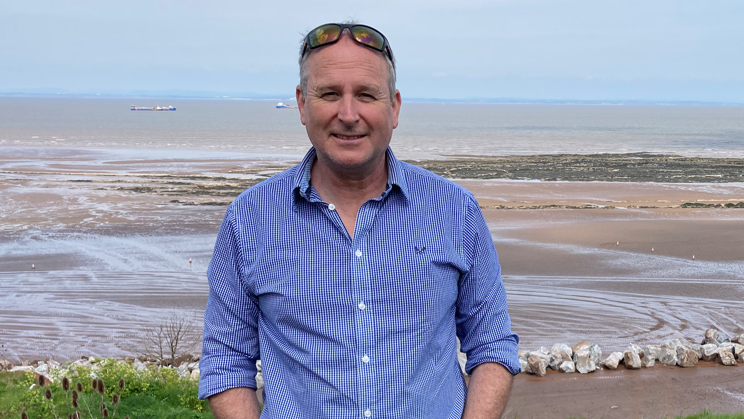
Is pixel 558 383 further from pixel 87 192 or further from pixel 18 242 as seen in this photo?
pixel 87 192

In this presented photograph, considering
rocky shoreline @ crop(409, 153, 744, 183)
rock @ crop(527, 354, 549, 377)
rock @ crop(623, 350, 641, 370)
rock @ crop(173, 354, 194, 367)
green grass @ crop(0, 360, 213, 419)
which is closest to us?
green grass @ crop(0, 360, 213, 419)

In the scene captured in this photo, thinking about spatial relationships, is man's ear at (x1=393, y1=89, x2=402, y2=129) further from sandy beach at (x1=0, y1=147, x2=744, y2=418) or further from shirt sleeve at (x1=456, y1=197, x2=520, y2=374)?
sandy beach at (x1=0, y1=147, x2=744, y2=418)

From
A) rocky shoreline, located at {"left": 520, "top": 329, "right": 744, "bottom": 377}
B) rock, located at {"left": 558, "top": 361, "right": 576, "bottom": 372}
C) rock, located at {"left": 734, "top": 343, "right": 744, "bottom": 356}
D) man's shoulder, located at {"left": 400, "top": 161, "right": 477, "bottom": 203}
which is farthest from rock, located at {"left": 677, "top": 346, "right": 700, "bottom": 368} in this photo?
man's shoulder, located at {"left": 400, "top": 161, "right": 477, "bottom": 203}

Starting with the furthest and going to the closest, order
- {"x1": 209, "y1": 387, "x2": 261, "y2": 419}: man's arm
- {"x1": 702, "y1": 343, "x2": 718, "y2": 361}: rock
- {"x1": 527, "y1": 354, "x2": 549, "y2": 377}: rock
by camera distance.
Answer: {"x1": 702, "y1": 343, "x2": 718, "y2": 361}: rock < {"x1": 527, "y1": 354, "x2": 549, "y2": 377}: rock < {"x1": 209, "y1": 387, "x2": 261, "y2": 419}: man's arm

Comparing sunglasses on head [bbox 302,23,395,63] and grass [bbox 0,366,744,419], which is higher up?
sunglasses on head [bbox 302,23,395,63]

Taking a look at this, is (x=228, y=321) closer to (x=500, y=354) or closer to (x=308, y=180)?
(x=308, y=180)

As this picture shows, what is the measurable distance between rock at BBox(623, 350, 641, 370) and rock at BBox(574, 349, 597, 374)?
0.38 m

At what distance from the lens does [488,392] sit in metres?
2.24

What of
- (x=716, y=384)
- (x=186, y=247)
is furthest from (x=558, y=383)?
(x=186, y=247)

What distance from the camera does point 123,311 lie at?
1119cm

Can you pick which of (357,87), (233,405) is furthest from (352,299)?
(357,87)

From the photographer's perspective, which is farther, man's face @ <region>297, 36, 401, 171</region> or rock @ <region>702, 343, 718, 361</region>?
rock @ <region>702, 343, 718, 361</region>

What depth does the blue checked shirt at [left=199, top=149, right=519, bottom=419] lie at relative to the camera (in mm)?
2096

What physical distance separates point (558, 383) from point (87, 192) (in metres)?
21.4
